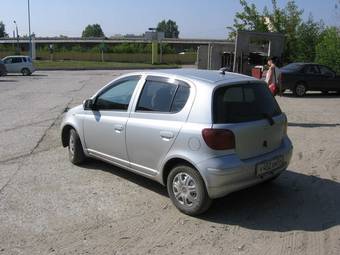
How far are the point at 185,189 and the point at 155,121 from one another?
92cm

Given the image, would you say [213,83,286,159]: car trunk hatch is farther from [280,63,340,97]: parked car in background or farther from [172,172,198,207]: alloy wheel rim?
[280,63,340,97]: parked car in background

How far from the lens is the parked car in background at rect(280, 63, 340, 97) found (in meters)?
21.2

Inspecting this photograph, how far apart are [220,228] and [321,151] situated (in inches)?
172

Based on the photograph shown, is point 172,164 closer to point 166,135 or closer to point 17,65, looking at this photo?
point 166,135

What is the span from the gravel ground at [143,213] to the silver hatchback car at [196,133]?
36 centimetres

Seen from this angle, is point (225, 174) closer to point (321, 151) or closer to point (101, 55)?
point (321, 151)

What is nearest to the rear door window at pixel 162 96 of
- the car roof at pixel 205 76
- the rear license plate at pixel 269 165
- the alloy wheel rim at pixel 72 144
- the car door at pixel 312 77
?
the car roof at pixel 205 76

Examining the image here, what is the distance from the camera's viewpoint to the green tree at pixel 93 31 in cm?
18538

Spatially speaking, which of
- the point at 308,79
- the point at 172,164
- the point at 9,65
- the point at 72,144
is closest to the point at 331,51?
the point at 308,79

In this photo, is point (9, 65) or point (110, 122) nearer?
point (110, 122)

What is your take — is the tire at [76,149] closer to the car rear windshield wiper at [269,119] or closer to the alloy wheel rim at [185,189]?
the alloy wheel rim at [185,189]

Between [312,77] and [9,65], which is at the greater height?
[312,77]

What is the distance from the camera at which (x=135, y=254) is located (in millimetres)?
4508

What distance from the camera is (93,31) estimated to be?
186 m
